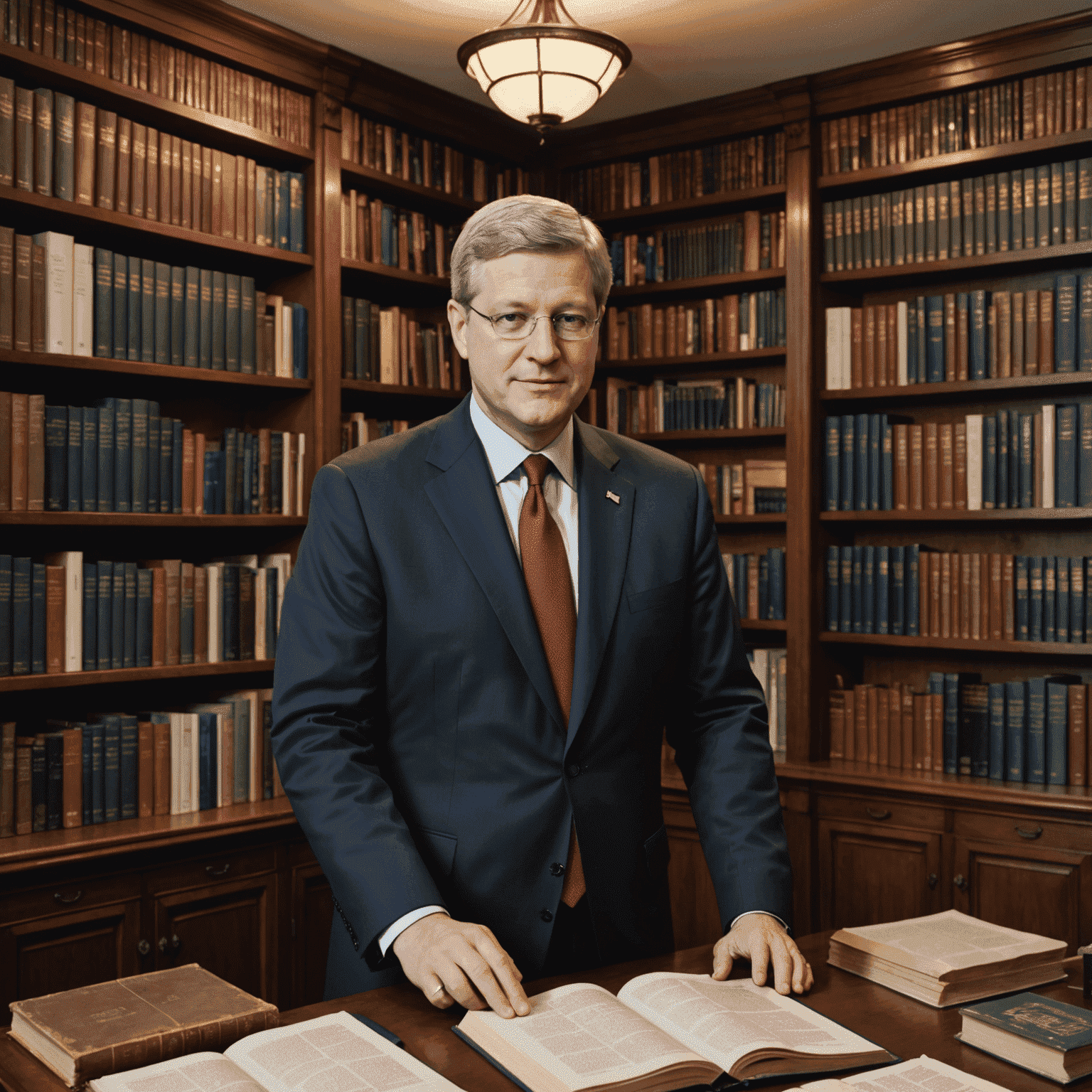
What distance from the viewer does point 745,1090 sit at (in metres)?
1.11

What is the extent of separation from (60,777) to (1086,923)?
2.76 m

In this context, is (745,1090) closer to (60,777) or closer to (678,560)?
(678,560)

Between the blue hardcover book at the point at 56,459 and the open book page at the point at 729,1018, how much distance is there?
7.06 ft

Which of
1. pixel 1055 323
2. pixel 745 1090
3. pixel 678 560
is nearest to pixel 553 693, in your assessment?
pixel 678 560

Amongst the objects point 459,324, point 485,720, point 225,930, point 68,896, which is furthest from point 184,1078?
point 225,930

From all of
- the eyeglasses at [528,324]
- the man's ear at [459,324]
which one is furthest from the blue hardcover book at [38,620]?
the eyeglasses at [528,324]

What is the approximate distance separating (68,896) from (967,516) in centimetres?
274

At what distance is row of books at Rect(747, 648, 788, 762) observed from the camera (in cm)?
385

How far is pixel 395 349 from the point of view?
3.82 m

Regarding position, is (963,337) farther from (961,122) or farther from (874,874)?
(874,874)

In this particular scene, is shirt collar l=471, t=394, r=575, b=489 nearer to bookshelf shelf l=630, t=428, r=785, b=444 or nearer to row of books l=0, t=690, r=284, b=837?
row of books l=0, t=690, r=284, b=837

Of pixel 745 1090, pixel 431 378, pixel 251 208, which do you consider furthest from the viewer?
pixel 431 378

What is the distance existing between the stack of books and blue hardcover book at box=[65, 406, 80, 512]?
2224 mm

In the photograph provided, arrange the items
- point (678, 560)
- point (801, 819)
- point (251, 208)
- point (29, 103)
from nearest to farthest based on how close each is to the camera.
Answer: point (678, 560) → point (29, 103) → point (251, 208) → point (801, 819)
